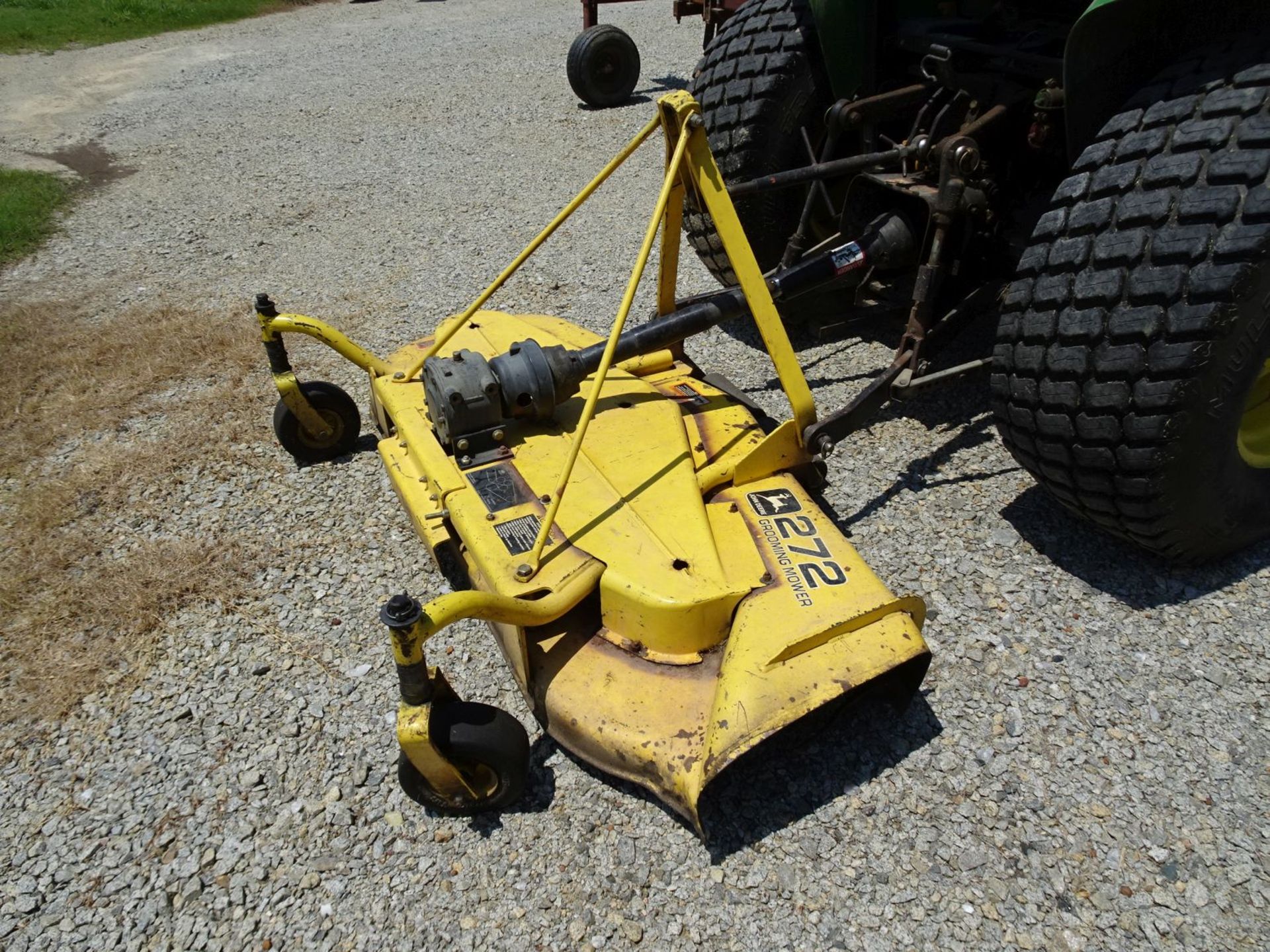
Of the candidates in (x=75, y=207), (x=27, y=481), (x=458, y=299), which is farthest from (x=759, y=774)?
(x=75, y=207)

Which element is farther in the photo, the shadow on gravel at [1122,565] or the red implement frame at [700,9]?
the red implement frame at [700,9]

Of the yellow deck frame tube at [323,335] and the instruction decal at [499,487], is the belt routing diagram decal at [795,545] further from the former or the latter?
the yellow deck frame tube at [323,335]

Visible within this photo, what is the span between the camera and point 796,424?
108 inches

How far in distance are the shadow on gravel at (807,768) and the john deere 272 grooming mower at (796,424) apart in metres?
A: 0.12

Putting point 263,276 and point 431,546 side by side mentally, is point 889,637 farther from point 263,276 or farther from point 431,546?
point 263,276

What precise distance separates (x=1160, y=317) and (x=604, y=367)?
4.77 feet

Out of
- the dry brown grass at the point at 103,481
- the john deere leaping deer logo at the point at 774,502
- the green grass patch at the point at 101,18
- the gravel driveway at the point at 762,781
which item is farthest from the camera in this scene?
the green grass patch at the point at 101,18

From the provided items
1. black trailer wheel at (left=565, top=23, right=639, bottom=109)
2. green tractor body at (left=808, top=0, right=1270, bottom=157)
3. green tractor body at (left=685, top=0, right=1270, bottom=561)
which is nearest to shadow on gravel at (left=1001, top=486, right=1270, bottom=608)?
green tractor body at (left=685, top=0, right=1270, bottom=561)

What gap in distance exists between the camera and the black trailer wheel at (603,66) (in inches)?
307

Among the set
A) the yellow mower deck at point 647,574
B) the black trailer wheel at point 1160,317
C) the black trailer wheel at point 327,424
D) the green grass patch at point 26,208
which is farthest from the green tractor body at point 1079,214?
the green grass patch at point 26,208

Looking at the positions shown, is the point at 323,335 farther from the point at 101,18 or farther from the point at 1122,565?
the point at 101,18

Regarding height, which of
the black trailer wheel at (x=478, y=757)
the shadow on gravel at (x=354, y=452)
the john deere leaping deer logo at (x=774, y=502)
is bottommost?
the shadow on gravel at (x=354, y=452)

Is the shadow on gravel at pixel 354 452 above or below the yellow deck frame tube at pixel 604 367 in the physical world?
below

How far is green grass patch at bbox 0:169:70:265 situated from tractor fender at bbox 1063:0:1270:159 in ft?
21.3
